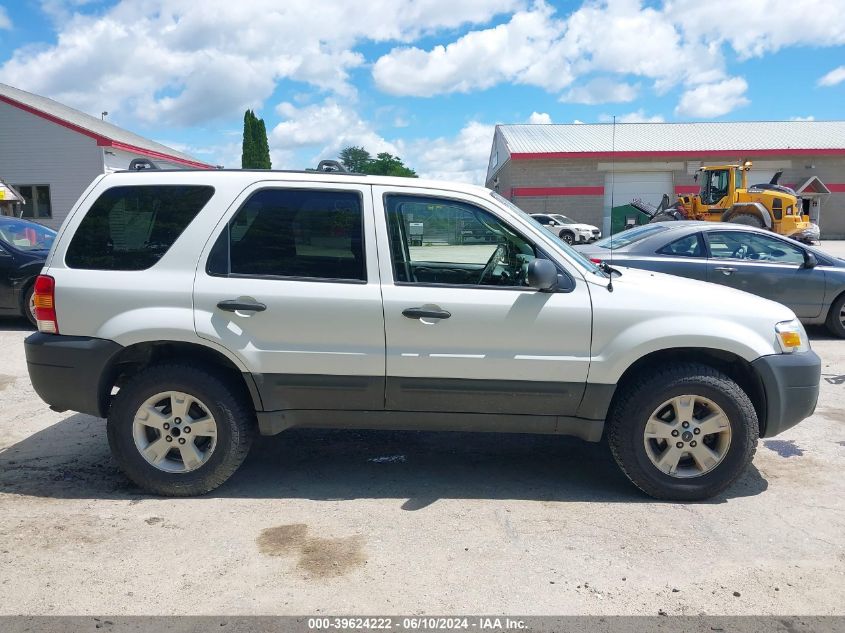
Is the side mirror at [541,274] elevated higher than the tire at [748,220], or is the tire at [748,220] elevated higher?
the tire at [748,220]

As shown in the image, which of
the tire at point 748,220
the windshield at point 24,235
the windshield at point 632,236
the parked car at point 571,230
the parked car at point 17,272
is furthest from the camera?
the parked car at point 571,230

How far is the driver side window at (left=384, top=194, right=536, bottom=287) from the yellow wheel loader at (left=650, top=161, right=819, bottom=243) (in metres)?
17.7

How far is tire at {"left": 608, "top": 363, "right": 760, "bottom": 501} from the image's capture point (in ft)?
12.8

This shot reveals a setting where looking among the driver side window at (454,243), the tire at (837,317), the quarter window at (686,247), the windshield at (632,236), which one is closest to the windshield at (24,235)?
the driver side window at (454,243)

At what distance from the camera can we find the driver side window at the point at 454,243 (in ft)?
13.2

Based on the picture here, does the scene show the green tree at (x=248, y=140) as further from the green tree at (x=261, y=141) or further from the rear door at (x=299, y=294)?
the rear door at (x=299, y=294)

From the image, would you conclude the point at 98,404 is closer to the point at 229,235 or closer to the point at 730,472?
the point at 229,235

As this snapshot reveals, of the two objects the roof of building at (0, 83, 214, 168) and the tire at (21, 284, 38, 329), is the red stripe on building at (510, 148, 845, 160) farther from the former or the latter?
the tire at (21, 284, 38, 329)

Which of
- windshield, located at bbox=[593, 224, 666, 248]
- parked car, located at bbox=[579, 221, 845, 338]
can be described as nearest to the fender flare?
parked car, located at bbox=[579, 221, 845, 338]

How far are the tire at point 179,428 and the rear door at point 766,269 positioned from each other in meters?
6.49

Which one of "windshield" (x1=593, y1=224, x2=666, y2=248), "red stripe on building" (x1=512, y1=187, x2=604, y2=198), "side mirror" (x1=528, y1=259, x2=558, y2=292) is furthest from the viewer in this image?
"red stripe on building" (x1=512, y1=187, x2=604, y2=198)

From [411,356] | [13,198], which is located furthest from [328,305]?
[13,198]

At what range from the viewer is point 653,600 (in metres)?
3.05

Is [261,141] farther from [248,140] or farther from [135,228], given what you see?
[135,228]
